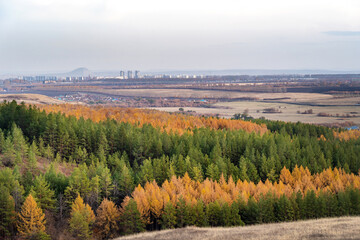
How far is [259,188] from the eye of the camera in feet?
303

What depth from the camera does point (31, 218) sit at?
75062 millimetres

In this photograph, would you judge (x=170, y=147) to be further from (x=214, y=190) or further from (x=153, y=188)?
(x=153, y=188)

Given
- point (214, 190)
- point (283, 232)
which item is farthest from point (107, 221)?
point (283, 232)

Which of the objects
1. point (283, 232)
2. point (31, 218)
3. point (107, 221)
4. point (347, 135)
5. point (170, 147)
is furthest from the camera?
point (347, 135)

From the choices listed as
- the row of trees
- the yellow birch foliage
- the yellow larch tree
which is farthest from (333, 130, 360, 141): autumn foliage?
the yellow birch foliage

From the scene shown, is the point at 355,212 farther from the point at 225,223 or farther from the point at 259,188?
the point at 225,223

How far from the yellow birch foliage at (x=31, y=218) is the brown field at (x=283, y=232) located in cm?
2247

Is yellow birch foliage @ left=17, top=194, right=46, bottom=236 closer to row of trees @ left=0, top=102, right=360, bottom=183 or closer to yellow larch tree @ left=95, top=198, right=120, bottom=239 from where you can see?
yellow larch tree @ left=95, top=198, right=120, bottom=239

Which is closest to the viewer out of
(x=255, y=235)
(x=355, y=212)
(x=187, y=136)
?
(x=255, y=235)

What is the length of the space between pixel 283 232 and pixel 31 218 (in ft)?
148

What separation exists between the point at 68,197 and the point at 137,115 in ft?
372

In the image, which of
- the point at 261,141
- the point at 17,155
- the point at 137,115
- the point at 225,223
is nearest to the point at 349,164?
the point at 261,141

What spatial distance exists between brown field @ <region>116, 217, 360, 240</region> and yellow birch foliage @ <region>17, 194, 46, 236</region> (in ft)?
73.7

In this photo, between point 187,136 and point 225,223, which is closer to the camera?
point 225,223
